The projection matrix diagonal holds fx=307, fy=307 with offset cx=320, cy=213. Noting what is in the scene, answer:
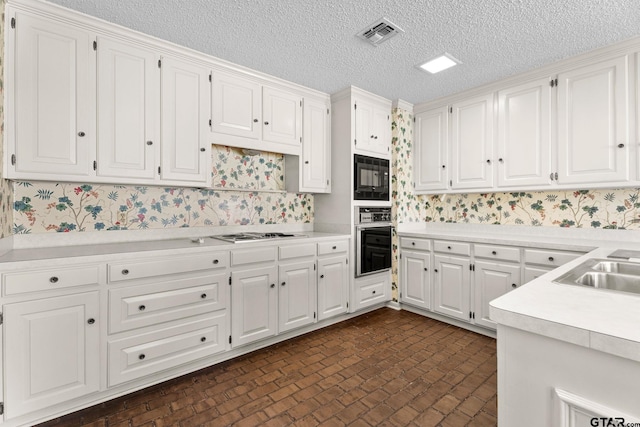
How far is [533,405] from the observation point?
2.95 ft

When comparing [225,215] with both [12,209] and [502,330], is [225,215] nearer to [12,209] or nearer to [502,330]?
[12,209]

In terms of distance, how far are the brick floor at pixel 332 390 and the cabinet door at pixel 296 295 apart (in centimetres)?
20

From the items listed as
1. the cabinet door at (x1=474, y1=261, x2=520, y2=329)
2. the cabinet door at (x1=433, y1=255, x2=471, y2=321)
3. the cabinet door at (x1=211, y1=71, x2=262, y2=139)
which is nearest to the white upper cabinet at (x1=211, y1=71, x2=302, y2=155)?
the cabinet door at (x1=211, y1=71, x2=262, y2=139)

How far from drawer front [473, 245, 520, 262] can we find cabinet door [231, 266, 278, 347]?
6.37 ft

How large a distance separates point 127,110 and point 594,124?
3.70 m

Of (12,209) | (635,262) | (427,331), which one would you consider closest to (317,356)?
(427,331)

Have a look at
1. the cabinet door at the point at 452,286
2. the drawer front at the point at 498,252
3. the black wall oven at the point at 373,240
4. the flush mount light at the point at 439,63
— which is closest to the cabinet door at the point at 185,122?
the black wall oven at the point at 373,240

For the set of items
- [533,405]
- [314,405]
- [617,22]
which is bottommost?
[314,405]

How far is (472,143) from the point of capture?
3.34 m

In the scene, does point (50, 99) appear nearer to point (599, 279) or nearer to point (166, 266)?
point (166, 266)

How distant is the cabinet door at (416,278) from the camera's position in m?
3.38

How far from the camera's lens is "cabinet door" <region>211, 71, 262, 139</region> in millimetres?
2650

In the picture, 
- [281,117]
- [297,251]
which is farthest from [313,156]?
[297,251]

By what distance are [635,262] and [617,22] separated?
1.69 metres
